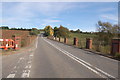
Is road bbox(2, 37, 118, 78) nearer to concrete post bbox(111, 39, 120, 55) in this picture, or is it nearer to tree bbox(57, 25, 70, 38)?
concrete post bbox(111, 39, 120, 55)

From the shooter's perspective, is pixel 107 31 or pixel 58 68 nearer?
pixel 58 68

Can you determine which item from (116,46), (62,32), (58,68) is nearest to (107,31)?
(116,46)

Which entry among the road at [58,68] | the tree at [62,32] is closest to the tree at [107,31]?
the road at [58,68]

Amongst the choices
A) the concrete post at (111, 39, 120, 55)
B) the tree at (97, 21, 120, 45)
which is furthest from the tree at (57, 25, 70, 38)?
the concrete post at (111, 39, 120, 55)

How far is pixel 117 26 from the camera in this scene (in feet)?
117

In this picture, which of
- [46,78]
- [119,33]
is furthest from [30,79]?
[119,33]

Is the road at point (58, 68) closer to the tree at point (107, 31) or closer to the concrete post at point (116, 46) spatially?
the concrete post at point (116, 46)

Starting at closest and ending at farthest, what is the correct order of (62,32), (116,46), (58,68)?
(58,68) → (116,46) → (62,32)

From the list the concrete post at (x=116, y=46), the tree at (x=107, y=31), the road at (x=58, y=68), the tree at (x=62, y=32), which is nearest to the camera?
the road at (x=58, y=68)

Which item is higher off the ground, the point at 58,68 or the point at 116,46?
the point at 116,46

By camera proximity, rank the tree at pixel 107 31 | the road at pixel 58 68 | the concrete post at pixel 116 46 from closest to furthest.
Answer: the road at pixel 58 68 < the concrete post at pixel 116 46 < the tree at pixel 107 31

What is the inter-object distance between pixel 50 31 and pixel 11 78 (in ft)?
370

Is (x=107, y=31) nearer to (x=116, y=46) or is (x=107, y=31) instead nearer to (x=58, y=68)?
(x=116, y=46)

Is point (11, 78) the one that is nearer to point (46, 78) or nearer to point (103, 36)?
point (46, 78)
